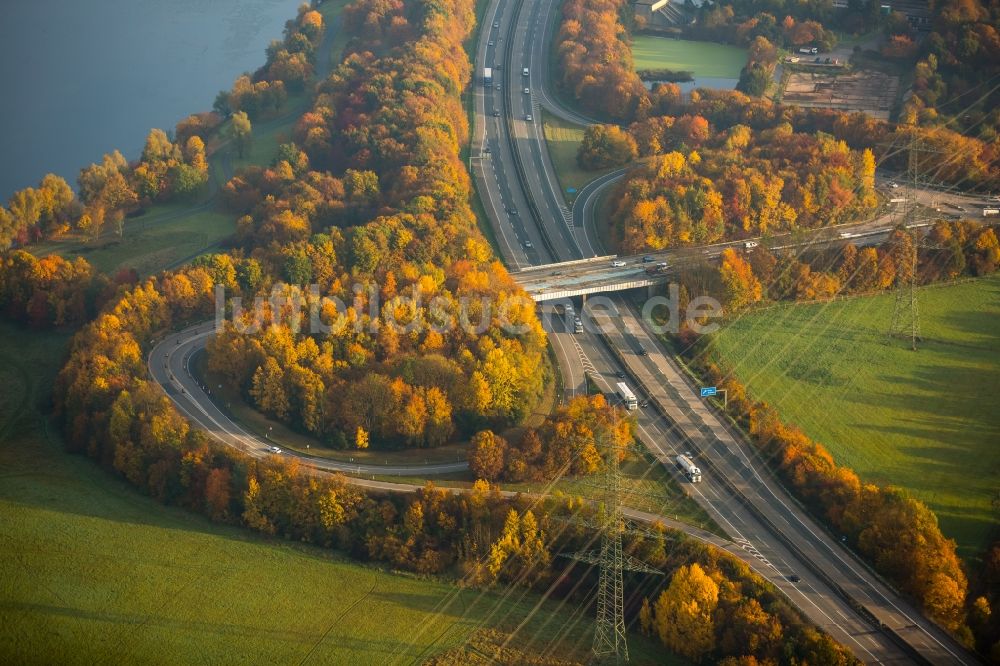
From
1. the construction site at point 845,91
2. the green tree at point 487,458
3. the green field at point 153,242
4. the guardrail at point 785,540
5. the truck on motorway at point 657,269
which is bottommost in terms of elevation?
the guardrail at point 785,540

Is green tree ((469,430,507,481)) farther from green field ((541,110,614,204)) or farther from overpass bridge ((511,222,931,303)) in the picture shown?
green field ((541,110,614,204))

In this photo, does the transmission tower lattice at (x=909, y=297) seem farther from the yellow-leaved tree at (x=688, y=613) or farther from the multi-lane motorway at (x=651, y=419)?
the yellow-leaved tree at (x=688, y=613)

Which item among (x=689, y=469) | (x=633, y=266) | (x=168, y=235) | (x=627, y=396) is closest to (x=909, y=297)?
(x=633, y=266)

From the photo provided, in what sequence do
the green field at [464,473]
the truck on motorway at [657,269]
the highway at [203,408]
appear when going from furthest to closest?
the truck on motorway at [657,269], the highway at [203,408], the green field at [464,473]

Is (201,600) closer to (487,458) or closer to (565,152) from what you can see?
(487,458)

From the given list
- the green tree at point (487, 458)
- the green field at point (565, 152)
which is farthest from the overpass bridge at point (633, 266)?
the green tree at point (487, 458)

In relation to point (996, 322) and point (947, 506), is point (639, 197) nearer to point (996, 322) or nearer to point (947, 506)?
point (996, 322)

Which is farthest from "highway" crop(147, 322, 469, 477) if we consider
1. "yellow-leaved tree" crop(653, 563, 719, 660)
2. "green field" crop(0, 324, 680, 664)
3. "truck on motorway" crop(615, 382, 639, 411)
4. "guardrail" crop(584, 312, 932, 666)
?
"yellow-leaved tree" crop(653, 563, 719, 660)
